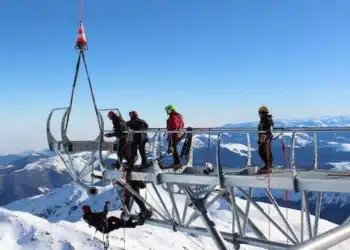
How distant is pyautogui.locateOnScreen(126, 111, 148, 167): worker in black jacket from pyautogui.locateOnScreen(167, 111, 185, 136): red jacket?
113 centimetres

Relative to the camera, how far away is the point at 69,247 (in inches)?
5960

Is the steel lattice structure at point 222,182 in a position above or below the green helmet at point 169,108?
below

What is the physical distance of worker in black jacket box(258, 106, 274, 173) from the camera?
1307 cm

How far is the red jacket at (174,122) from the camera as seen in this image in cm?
1543

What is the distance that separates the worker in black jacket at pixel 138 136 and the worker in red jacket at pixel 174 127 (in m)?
1.09

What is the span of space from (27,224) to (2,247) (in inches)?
791

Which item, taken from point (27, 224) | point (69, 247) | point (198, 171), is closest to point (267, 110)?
point (198, 171)

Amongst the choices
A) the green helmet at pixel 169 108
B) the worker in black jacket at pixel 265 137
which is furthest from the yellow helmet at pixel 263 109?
the green helmet at pixel 169 108

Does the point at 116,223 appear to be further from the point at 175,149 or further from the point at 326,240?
the point at 326,240

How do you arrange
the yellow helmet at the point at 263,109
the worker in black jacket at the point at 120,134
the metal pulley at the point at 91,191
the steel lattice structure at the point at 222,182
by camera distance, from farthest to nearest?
the metal pulley at the point at 91,191, the worker in black jacket at the point at 120,134, the yellow helmet at the point at 263,109, the steel lattice structure at the point at 222,182

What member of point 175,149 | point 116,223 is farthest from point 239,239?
point 116,223

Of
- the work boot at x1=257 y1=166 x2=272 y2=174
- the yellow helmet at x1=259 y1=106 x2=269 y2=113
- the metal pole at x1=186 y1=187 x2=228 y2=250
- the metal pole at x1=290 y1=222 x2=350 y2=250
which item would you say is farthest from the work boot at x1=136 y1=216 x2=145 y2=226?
the metal pole at x1=290 y1=222 x2=350 y2=250

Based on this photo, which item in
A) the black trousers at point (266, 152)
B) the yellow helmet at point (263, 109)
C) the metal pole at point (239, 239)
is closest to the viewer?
the metal pole at point (239, 239)

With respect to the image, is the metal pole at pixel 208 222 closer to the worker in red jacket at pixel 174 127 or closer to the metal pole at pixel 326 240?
the worker in red jacket at pixel 174 127
